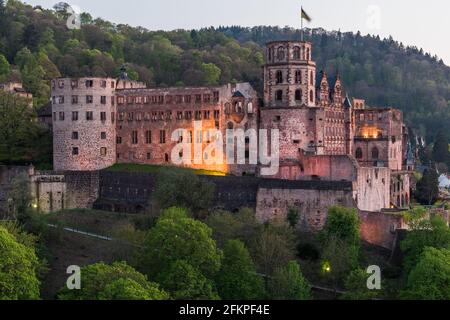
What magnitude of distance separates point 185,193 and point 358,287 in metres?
19.0

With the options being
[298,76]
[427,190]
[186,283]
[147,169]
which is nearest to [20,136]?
[147,169]

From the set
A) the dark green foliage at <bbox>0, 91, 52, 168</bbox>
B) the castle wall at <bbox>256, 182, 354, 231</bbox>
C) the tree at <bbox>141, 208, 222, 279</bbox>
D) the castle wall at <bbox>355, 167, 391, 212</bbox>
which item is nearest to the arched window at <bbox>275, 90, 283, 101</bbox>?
the castle wall at <bbox>355, 167, 391, 212</bbox>

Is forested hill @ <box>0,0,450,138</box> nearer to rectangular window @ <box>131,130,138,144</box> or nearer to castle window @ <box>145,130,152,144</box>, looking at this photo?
rectangular window @ <box>131,130,138,144</box>

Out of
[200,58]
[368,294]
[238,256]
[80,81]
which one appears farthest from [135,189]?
[200,58]

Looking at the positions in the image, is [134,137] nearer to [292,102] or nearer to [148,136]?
[148,136]

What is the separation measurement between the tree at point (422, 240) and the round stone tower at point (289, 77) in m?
21.0

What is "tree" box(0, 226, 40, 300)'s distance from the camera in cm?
4984

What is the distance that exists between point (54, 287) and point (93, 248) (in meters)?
9.56

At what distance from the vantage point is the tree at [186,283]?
5222cm

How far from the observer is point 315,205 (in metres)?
71.9

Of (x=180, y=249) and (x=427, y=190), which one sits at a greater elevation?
(x=427, y=190)

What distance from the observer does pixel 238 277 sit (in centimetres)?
5716

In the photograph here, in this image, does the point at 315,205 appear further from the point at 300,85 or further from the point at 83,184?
the point at 83,184

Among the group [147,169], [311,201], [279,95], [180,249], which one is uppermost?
[279,95]
